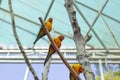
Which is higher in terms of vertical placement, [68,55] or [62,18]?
[62,18]

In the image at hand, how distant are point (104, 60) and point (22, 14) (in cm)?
297

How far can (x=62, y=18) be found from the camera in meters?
10.0

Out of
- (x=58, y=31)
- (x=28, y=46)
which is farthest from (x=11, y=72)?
(x=58, y=31)

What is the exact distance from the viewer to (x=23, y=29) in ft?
33.6

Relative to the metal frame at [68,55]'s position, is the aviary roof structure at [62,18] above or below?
above

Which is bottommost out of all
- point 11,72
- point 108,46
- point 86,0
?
point 11,72

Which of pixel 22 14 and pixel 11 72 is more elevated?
pixel 22 14

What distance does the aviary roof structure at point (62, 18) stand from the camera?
9.64m

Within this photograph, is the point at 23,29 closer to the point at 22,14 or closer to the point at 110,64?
the point at 22,14

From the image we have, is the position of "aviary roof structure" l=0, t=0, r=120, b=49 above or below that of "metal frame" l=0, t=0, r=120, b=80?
above

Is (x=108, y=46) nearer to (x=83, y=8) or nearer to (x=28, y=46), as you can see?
(x=83, y=8)

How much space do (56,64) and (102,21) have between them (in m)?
1.97

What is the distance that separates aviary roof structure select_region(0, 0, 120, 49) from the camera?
964 centimetres

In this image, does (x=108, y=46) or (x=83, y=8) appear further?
(x=108, y=46)
